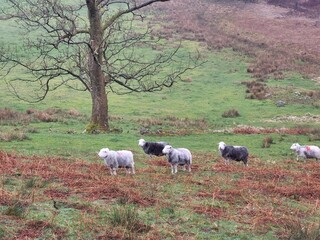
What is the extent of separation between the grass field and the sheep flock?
38 cm

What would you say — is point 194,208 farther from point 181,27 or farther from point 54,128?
point 181,27

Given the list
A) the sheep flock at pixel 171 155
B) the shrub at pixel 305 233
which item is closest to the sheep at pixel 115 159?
the sheep flock at pixel 171 155

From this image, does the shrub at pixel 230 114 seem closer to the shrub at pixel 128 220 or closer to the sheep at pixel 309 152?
the sheep at pixel 309 152

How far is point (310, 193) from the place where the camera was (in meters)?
11.9

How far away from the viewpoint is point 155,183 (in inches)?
470

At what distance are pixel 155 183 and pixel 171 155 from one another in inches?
83.2

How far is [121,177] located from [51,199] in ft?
10.9

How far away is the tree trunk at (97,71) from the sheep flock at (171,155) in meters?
7.10

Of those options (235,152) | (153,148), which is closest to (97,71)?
(153,148)

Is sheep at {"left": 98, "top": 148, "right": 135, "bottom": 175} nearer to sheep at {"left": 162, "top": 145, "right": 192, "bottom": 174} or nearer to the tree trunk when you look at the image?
sheep at {"left": 162, "top": 145, "right": 192, "bottom": 174}

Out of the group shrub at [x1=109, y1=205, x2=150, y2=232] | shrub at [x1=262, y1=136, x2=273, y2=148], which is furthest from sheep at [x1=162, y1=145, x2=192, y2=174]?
shrub at [x1=262, y1=136, x2=273, y2=148]

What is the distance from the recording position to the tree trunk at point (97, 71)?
75.7ft

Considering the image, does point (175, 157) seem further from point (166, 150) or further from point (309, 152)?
point (309, 152)

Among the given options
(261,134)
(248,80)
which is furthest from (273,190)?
(248,80)
